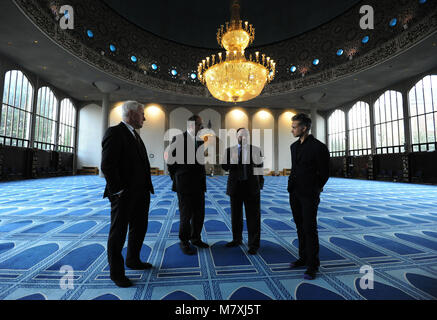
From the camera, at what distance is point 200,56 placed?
14.2 m

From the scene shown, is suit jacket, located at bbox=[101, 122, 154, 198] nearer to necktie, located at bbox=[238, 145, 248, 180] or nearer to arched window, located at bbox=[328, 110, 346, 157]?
necktie, located at bbox=[238, 145, 248, 180]

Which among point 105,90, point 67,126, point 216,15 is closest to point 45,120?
point 67,126

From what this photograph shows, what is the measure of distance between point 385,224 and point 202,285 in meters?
3.06

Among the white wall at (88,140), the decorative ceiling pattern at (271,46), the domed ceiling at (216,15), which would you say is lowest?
the white wall at (88,140)

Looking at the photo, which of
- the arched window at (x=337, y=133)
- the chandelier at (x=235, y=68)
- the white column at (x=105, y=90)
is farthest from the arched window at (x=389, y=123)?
the white column at (x=105, y=90)

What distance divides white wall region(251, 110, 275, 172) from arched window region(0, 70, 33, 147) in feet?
45.4

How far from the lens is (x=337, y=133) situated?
53.2 ft

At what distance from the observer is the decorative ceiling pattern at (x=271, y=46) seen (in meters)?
8.36

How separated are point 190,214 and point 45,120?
46.8ft

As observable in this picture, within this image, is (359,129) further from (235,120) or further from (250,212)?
(250,212)

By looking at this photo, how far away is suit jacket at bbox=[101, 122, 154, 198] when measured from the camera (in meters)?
1.36

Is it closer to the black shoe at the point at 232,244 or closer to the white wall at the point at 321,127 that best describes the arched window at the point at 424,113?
the white wall at the point at 321,127

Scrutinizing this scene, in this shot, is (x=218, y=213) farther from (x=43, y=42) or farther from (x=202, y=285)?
(x=43, y=42)

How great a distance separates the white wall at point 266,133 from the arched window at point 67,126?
13130 millimetres
